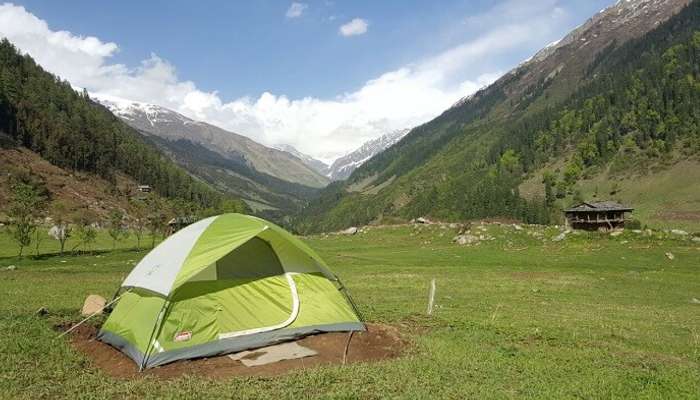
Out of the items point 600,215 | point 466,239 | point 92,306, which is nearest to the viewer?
point 92,306

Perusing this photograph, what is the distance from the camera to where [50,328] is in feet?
50.3

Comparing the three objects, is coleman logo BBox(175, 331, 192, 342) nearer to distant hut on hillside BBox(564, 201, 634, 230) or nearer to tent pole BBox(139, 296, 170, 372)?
tent pole BBox(139, 296, 170, 372)

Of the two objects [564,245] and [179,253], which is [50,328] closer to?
[179,253]

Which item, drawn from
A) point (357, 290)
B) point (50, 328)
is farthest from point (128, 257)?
point (50, 328)

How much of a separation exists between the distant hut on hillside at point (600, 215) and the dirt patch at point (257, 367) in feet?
257

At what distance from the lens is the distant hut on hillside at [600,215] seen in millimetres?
81562

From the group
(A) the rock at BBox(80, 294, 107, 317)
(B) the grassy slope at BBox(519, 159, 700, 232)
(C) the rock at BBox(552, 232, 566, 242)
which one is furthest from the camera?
(B) the grassy slope at BBox(519, 159, 700, 232)

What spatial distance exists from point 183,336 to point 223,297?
168cm

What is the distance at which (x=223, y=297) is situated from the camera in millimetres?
14414

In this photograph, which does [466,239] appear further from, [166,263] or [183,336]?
[183,336]

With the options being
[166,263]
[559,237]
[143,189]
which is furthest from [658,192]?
[143,189]

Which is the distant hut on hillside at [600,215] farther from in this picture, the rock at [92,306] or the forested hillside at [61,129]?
the forested hillside at [61,129]

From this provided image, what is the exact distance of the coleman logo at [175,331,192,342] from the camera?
13.1m

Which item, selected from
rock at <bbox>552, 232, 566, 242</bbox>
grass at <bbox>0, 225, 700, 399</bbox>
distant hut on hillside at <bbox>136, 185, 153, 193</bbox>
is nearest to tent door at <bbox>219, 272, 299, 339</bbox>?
grass at <bbox>0, 225, 700, 399</bbox>
